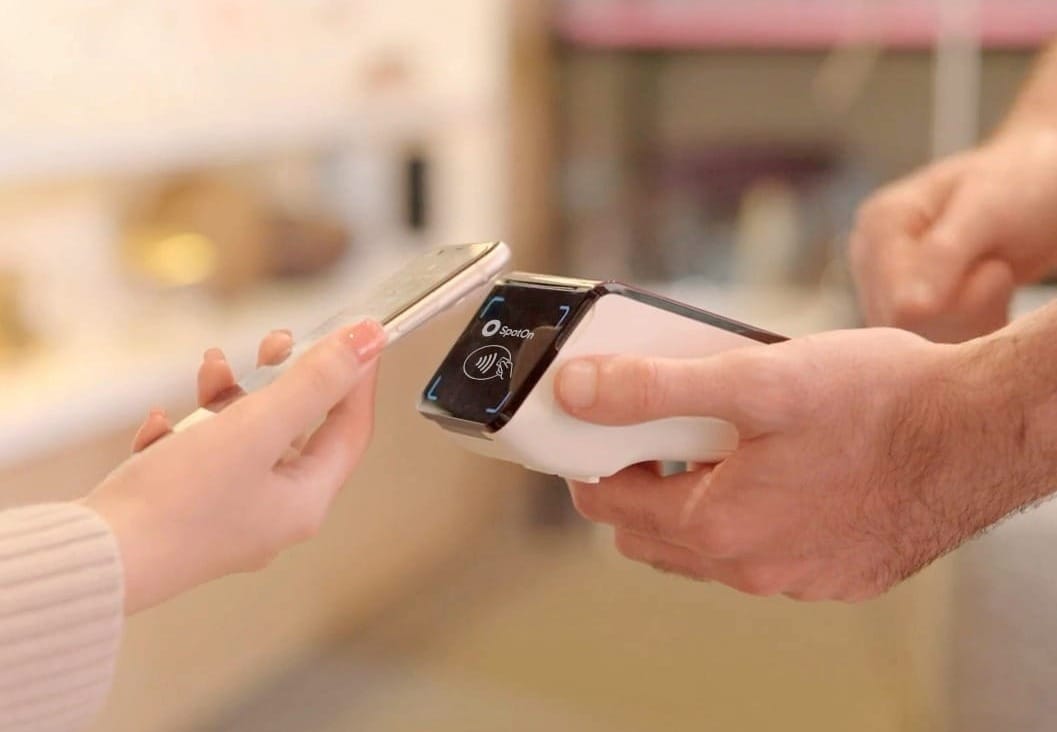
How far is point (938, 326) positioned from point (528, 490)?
129cm

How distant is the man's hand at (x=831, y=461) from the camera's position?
597 mm

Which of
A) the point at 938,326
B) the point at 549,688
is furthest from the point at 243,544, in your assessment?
the point at 549,688

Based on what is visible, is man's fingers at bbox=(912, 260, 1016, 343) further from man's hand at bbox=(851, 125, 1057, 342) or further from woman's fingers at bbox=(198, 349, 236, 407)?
woman's fingers at bbox=(198, 349, 236, 407)

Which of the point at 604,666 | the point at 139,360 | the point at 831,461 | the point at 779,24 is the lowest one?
the point at 604,666

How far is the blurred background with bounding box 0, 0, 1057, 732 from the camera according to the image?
3.96ft

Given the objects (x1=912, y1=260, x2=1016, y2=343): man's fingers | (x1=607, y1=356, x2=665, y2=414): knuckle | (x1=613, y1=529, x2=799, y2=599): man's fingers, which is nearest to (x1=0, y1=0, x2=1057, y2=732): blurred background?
(x1=912, y1=260, x2=1016, y2=343): man's fingers

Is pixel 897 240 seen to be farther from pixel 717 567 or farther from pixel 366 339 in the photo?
pixel 366 339

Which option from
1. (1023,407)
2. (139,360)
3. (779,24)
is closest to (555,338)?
(1023,407)

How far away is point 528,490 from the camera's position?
2070 mm

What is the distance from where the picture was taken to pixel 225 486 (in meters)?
0.55

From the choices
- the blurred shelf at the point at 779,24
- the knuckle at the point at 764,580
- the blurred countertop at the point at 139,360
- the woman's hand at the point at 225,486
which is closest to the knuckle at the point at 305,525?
the woman's hand at the point at 225,486

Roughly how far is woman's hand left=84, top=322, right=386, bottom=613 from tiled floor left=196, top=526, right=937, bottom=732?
87cm

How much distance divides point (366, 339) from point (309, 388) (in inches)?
1.4

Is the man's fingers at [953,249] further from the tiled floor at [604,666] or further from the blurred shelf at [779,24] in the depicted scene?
the blurred shelf at [779,24]
